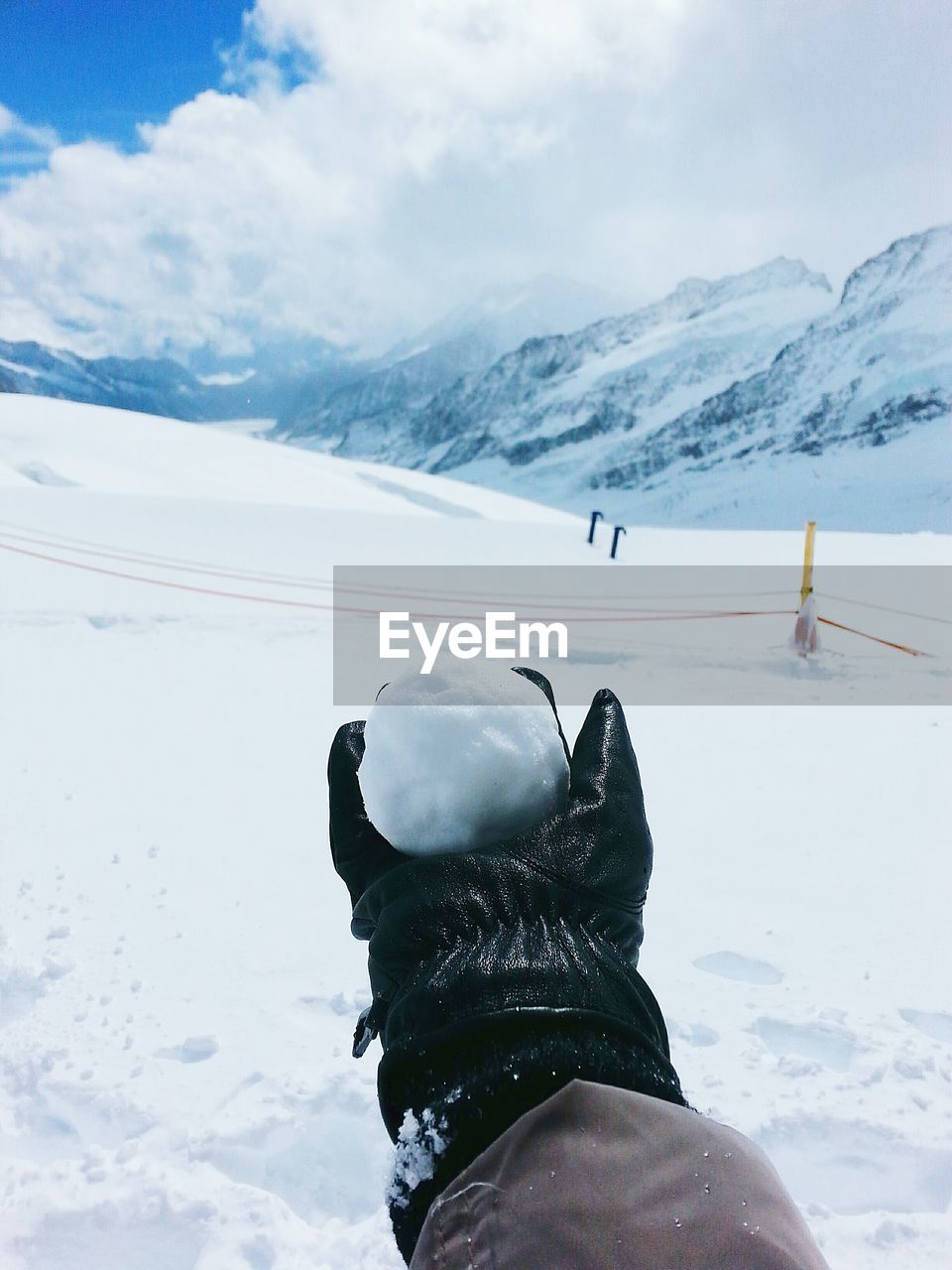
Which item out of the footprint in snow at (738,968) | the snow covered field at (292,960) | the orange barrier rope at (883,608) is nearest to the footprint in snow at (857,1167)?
the snow covered field at (292,960)

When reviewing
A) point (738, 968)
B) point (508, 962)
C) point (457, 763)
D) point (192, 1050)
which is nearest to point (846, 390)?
point (738, 968)

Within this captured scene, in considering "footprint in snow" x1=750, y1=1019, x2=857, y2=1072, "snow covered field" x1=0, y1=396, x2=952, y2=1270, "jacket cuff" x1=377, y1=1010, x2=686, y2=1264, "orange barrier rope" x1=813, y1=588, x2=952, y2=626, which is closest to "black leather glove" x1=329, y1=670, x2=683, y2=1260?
"jacket cuff" x1=377, y1=1010, x2=686, y2=1264

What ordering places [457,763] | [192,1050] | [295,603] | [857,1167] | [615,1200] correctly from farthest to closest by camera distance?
[295,603] → [192,1050] → [857,1167] → [457,763] → [615,1200]

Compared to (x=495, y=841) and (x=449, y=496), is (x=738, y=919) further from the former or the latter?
(x=449, y=496)

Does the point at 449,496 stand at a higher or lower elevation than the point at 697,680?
higher

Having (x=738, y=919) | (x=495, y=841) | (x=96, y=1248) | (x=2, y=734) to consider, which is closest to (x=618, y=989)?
(x=495, y=841)

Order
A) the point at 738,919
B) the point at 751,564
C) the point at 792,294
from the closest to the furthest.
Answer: the point at 738,919
the point at 751,564
the point at 792,294

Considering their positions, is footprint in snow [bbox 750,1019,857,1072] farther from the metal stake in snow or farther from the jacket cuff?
the metal stake in snow

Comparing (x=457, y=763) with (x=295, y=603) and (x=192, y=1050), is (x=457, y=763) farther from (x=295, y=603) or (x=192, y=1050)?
(x=295, y=603)
